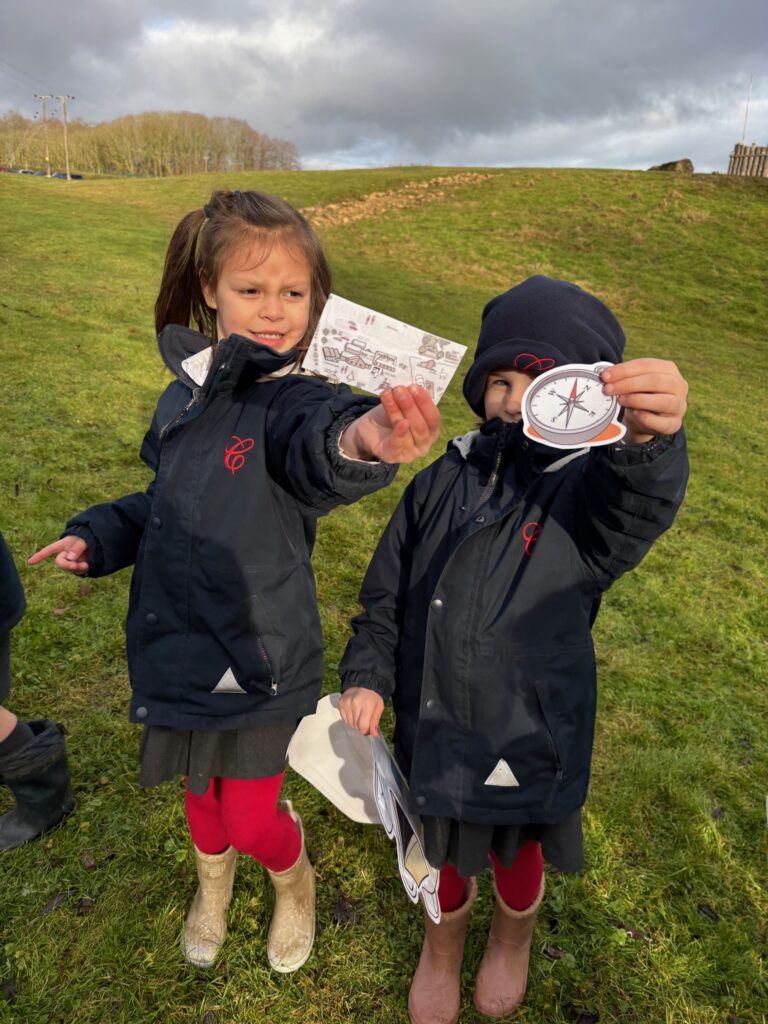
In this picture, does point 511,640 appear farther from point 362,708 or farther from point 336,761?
point 336,761

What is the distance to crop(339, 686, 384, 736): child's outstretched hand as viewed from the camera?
5.68 ft

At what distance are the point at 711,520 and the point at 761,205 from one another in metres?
21.2

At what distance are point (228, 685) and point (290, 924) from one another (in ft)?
3.18

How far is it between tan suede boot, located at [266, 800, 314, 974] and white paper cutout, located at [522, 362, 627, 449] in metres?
1.61

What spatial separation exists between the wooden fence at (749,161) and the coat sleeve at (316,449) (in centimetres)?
2929

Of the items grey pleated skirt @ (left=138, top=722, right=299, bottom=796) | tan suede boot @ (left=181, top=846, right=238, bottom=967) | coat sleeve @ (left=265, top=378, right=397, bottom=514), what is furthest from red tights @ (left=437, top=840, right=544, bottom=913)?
coat sleeve @ (left=265, top=378, right=397, bottom=514)

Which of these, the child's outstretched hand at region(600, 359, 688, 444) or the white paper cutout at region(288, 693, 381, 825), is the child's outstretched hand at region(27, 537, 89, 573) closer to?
the white paper cutout at region(288, 693, 381, 825)

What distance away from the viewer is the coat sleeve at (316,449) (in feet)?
4.41

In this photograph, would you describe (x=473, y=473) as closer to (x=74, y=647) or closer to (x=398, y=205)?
(x=74, y=647)

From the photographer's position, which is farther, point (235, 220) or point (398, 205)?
point (398, 205)

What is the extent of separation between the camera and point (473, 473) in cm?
170

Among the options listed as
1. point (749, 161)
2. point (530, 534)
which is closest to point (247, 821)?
point (530, 534)

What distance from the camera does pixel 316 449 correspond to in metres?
1.37

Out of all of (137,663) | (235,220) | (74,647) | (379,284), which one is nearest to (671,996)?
(137,663)
